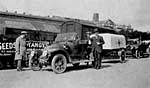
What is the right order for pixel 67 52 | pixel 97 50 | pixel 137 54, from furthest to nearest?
pixel 137 54, pixel 97 50, pixel 67 52

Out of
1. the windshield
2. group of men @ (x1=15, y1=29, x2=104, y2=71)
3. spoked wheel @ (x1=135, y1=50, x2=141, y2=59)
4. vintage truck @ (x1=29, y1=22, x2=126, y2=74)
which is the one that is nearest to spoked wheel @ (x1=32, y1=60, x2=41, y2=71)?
vintage truck @ (x1=29, y1=22, x2=126, y2=74)

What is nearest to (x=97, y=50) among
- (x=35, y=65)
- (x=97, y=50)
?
(x=97, y=50)

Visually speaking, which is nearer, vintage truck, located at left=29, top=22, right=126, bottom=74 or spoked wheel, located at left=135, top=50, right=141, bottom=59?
vintage truck, located at left=29, top=22, right=126, bottom=74

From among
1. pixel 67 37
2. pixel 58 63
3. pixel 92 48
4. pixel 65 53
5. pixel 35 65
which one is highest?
pixel 67 37

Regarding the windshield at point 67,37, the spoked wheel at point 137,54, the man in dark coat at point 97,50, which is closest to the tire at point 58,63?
the windshield at point 67,37

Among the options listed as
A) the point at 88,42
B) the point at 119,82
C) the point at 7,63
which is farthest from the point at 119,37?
the point at 119,82

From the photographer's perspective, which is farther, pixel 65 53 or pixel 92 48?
pixel 92 48

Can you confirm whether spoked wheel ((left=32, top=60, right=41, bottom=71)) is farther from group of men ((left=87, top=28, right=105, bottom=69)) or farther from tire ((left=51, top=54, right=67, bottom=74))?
group of men ((left=87, top=28, right=105, bottom=69))

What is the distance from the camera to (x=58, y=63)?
9797mm

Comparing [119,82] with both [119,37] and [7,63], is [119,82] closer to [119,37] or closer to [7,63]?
[7,63]

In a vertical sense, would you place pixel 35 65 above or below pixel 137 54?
above

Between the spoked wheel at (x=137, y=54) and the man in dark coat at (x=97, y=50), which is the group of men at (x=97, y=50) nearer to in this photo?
the man in dark coat at (x=97, y=50)

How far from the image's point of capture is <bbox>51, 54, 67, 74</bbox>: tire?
379 inches

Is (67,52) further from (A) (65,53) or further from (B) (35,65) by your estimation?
(B) (35,65)
